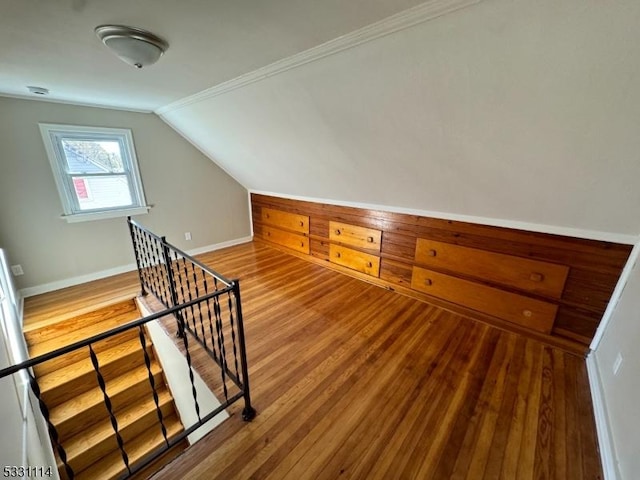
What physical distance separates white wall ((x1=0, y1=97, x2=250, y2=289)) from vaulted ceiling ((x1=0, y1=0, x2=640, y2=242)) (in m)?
0.46

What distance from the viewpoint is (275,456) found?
139 cm

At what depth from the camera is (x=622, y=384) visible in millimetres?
1424

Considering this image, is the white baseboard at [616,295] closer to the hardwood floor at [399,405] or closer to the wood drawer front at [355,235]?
the hardwood floor at [399,405]

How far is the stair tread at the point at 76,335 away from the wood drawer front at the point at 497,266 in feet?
10.6

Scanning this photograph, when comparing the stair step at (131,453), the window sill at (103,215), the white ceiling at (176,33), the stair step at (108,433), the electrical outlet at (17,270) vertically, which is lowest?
the stair step at (131,453)

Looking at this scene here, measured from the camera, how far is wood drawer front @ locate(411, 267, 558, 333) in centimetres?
217

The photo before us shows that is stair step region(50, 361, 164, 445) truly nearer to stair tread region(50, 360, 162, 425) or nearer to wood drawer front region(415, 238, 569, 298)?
stair tread region(50, 360, 162, 425)

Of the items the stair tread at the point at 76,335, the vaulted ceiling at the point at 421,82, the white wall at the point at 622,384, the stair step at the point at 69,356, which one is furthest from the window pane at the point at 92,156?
the white wall at the point at 622,384

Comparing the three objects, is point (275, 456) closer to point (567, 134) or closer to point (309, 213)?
point (567, 134)

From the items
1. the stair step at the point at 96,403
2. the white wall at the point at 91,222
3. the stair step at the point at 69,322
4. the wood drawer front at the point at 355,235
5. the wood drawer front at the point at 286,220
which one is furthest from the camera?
the wood drawer front at the point at 286,220

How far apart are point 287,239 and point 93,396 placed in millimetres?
2782

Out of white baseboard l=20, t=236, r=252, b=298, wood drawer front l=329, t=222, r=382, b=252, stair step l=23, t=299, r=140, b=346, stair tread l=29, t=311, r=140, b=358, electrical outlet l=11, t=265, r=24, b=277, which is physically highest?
wood drawer front l=329, t=222, r=382, b=252

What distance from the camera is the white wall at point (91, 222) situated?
276 centimetres

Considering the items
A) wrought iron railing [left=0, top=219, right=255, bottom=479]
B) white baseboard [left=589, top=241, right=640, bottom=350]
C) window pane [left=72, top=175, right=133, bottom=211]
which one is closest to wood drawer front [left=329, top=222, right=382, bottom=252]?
wrought iron railing [left=0, top=219, right=255, bottom=479]
